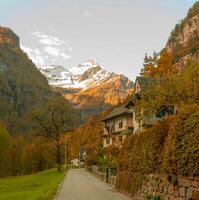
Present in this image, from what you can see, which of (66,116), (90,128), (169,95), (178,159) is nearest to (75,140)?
(90,128)

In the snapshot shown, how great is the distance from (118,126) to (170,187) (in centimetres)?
6125

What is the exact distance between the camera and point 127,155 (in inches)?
1198

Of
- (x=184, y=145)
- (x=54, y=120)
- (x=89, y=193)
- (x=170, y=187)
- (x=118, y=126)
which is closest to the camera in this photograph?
(x=184, y=145)

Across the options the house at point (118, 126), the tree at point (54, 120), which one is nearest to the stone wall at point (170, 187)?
the house at point (118, 126)

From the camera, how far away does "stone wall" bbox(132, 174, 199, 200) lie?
16.1 metres

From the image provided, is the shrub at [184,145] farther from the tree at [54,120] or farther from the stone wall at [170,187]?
the tree at [54,120]

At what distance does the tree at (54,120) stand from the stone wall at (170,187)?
5567cm

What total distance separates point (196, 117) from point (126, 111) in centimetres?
5759

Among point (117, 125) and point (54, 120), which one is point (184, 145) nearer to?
point (54, 120)

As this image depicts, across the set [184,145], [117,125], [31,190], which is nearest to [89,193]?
[184,145]

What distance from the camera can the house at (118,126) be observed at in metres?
73.6

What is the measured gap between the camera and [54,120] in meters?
79.5

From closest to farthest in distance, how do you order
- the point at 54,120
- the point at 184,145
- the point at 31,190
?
the point at 184,145 → the point at 31,190 → the point at 54,120

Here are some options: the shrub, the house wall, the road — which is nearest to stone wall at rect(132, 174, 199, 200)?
the shrub
